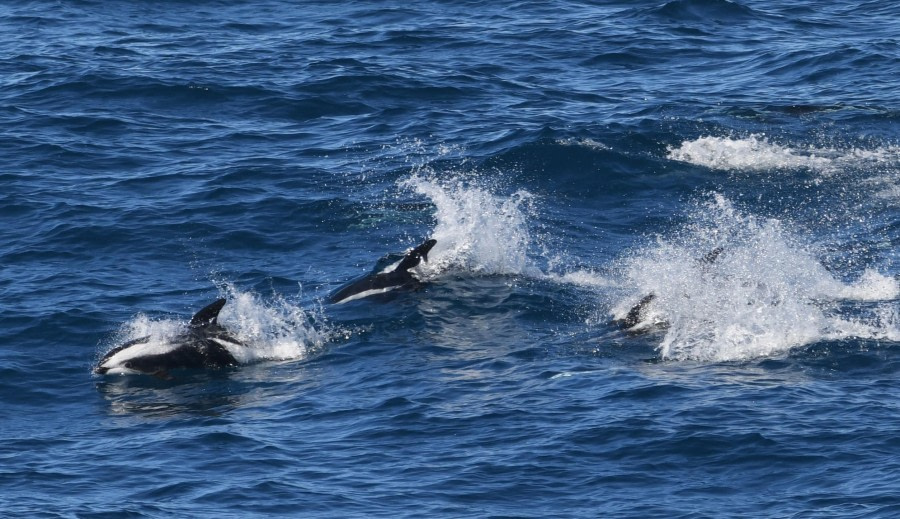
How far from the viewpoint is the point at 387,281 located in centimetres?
2403

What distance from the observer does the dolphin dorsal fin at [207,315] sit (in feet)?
70.3

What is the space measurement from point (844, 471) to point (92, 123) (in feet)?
69.7

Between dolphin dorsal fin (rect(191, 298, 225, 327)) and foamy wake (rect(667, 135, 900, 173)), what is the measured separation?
12.2 metres

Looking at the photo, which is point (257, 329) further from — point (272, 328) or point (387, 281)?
point (387, 281)

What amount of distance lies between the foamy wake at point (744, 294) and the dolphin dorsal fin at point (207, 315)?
5.88 metres

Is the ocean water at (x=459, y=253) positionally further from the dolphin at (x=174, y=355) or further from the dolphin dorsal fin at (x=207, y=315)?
the dolphin dorsal fin at (x=207, y=315)

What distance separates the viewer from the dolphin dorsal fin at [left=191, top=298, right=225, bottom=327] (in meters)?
21.4

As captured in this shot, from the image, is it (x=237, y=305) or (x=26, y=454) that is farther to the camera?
(x=237, y=305)

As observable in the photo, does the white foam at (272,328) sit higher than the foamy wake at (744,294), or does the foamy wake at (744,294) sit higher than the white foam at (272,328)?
the foamy wake at (744,294)

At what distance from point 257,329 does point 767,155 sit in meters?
12.9

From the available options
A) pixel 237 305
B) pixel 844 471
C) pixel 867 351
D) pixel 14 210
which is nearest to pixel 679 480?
pixel 844 471

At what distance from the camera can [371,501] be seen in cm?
1630

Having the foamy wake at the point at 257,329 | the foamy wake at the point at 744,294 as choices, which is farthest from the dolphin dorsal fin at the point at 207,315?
the foamy wake at the point at 744,294

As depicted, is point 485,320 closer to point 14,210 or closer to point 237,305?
point 237,305
